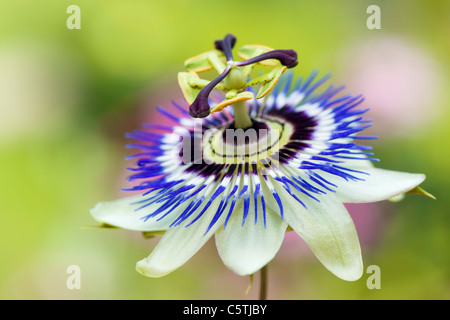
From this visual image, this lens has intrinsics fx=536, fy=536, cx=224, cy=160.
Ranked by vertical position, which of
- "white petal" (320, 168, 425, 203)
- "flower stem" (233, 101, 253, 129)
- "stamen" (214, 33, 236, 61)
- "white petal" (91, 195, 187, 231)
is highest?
"stamen" (214, 33, 236, 61)

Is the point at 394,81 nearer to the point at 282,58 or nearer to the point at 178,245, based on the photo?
the point at 282,58

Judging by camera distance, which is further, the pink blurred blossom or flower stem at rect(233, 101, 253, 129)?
the pink blurred blossom

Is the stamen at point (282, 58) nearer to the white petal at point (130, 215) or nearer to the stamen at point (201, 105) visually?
the stamen at point (201, 105)

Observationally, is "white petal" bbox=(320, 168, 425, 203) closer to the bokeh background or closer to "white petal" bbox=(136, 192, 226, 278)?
"white petal" bbox=(136, 192, 226, 278)

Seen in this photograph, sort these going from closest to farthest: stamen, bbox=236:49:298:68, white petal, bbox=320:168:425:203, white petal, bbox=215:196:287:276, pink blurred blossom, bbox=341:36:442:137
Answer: white petal, bbox=215:196:287:276 → white petal, bbox=320:168:425:203 → stamen, bbox=236:49:298:68 → pink blurred blossom, bbox=341:36:442:137

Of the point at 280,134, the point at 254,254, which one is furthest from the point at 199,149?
the point at 254,254

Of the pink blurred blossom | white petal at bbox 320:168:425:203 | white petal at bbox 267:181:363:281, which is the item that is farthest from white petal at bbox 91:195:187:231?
the pink blurred blossom
